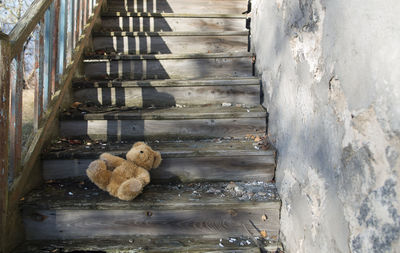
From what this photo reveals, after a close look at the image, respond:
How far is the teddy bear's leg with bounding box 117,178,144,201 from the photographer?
1.59 meters

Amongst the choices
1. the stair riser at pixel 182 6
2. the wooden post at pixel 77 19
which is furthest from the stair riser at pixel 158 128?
the stair riser at pixel 182 6

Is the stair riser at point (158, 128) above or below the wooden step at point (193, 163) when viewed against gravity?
above

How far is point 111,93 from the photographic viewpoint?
2.30 meters

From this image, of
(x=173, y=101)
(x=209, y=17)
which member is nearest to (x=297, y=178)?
(x=173, y=101)

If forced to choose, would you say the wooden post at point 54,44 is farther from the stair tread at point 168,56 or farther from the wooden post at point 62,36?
the stair tread at point 168,56

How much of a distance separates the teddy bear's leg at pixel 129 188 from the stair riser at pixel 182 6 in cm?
219

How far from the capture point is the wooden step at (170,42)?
2.72 m

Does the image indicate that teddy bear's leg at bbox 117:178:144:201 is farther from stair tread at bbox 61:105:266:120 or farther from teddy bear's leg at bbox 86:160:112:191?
stair tread at bbox 61:105:266:120

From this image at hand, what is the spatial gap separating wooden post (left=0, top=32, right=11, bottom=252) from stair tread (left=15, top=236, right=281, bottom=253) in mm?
203

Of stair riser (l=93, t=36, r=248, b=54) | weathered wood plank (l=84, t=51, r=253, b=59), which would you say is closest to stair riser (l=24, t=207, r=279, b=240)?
weathered wood plank (l=84, t=51, r=253, b=59)

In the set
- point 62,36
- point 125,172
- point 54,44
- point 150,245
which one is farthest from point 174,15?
point 150,245

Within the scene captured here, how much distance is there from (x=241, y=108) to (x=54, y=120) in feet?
4.03

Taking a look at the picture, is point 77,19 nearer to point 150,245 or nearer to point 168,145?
point 168,145

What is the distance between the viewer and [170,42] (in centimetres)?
275
